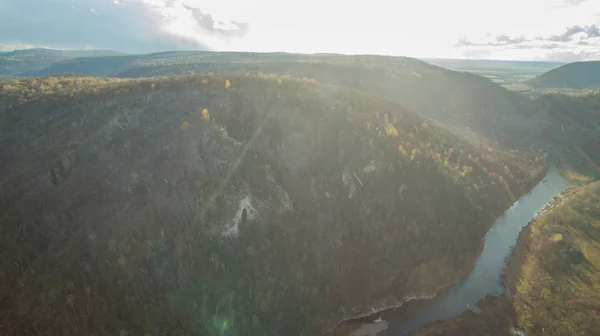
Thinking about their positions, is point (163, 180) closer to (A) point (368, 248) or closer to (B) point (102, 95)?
(B) point (102, 95)

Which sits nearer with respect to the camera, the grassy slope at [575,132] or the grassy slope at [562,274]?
the grassy slope at [562,274]

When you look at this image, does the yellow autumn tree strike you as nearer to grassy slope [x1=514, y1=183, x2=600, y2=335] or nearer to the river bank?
the river bank

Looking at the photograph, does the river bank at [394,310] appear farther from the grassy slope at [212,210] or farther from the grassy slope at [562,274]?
the grassy slope at [562,274]

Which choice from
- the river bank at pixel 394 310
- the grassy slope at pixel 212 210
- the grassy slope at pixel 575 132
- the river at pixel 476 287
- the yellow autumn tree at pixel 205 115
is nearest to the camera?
the grassy slope at pixel 212 210

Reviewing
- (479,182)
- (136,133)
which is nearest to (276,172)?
(136,133)

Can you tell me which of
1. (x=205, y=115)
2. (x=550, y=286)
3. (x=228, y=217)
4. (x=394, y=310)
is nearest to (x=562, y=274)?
(x=550, y=286)

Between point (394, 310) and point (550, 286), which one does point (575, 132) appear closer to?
point (550, 286)

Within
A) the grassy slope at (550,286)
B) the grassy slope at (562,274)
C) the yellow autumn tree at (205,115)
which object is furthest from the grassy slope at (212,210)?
the grassy slope at (562,274)
